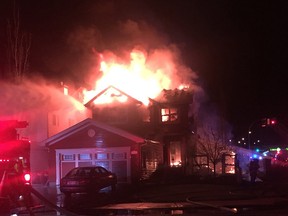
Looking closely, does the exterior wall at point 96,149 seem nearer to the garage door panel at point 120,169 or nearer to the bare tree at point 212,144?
the garage door panel at point 120,169

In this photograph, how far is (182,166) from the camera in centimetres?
3391

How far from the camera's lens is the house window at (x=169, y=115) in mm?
34938

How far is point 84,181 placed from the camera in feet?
72.2

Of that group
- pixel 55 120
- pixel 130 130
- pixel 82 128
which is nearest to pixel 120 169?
pixel 82 128

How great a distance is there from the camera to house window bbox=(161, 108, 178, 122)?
34938mm

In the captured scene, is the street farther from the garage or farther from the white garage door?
the white garage door

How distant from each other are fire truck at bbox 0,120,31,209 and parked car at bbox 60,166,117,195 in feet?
28.9

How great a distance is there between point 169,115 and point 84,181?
14044 millimetres

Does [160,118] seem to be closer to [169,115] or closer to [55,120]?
[169,115]

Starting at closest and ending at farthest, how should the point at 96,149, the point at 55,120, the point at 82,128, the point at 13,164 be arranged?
the point at 13,164
the point at 96,149
the point at 82,128
the point at 55,120

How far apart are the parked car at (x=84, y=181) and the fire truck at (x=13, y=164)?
28.9 feet

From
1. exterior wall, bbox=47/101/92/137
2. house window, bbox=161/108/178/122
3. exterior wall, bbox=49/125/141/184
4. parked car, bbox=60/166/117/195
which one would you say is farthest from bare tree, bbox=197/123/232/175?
parked car, bbox=60/166/117/195

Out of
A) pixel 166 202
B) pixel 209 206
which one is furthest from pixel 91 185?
pixel 209 206

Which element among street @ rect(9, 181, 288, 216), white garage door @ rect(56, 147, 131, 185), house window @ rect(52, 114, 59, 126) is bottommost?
street @ rect(9, 181, 288, 216)
